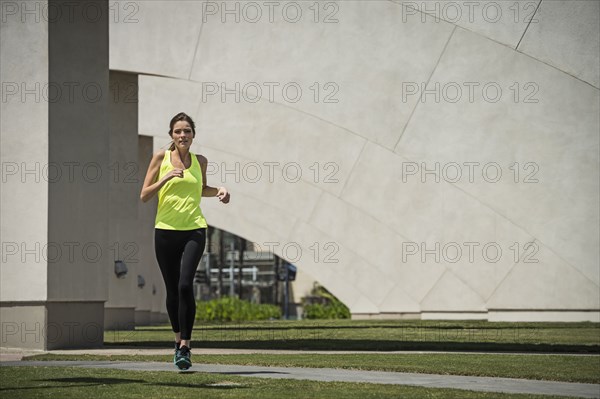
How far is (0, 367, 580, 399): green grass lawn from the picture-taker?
270 inches

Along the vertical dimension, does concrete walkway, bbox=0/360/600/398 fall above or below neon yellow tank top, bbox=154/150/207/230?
below

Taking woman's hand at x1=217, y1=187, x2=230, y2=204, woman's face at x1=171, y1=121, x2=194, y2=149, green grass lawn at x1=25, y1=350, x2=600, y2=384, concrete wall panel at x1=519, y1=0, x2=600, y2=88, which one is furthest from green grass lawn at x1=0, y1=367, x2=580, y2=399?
concrete wall panel at x1=519, y1=0, x2=600, y2=88

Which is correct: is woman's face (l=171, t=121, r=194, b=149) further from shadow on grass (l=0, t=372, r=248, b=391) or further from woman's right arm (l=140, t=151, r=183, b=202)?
shadow on grass (l=0, t=372, r=248, b=391)

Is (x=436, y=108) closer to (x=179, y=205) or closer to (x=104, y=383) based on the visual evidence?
(x=179, y=205)

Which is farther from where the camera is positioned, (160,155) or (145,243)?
(145,243)

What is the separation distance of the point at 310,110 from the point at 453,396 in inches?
850

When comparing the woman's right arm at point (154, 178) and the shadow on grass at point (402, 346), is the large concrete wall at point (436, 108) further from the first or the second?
the woman's right arm at point (154, 178)

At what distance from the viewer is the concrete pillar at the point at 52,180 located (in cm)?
1295

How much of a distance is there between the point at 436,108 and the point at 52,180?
15.9m

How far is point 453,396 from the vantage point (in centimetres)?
681

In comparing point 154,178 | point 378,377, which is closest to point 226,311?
point 154,178

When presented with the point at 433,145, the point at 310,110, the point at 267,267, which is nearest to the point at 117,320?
the point at 310,110

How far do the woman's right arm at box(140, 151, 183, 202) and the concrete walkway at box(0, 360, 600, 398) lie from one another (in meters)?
1.46

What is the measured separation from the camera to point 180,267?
8883 mm
